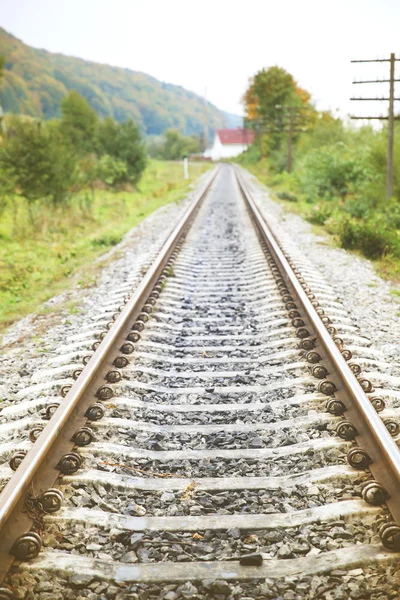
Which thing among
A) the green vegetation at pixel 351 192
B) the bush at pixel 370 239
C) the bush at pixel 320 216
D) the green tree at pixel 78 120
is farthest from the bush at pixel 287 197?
the green tree at pixel 78 120

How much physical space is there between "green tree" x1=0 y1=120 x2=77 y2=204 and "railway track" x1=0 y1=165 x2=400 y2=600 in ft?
33.3

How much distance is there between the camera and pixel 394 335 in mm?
4691

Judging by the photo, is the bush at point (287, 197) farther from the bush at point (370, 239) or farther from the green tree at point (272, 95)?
the green tree at point (272, 95)

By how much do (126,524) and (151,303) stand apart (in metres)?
3.27

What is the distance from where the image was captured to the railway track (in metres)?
1.98

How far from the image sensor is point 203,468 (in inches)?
106

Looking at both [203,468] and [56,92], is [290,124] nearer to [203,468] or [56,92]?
[203,468]

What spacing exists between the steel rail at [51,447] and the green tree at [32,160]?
34.1 feet

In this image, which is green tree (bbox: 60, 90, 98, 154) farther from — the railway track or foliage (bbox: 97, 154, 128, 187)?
the railway track

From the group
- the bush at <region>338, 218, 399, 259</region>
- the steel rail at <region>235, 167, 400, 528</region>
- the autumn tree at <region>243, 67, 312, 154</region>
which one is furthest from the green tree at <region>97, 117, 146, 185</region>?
the steel rail at <region>235, 167, 400, 528</region>

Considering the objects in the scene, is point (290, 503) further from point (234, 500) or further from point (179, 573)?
point (179, 573)

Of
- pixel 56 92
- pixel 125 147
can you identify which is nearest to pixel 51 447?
pixel 125 147

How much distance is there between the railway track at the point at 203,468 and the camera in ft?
6.50

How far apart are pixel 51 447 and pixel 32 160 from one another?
1237 centimetres
